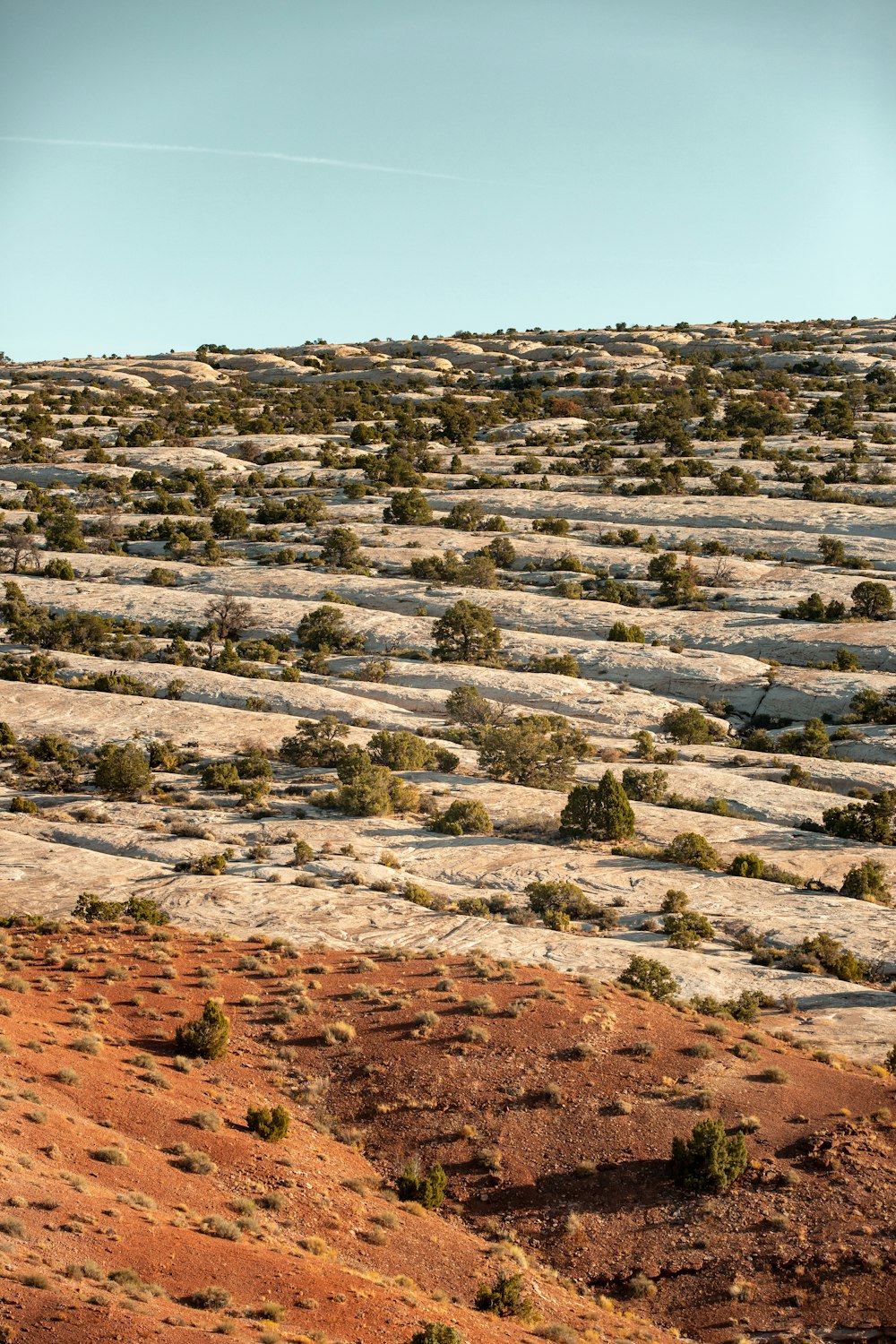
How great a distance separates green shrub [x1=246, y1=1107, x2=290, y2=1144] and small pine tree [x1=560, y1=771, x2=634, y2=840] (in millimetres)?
17426

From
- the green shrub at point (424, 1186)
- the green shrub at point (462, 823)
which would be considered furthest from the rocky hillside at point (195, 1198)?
the green shrub at point (462, 823)

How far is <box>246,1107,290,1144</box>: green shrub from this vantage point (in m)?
19.6

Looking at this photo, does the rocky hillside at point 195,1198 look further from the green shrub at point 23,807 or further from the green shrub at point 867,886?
the green shrub at point 867,886

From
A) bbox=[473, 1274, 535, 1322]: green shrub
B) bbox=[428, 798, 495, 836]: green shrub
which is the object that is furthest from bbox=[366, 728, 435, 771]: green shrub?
bbox=[473, 1274, 535, 1322]: green shrub

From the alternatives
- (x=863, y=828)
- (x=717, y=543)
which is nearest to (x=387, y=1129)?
(x=863, y=828)

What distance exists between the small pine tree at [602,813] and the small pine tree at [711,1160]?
52.3 feet

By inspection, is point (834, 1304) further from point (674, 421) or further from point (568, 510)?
point (674, 421)

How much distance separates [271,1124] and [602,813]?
18.0 meters

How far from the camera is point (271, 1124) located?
19.7 metres

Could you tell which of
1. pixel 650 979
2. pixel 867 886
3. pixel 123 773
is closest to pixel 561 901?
pixel 650 979

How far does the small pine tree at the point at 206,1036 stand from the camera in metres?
22.3

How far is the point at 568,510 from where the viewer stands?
80.7 meters

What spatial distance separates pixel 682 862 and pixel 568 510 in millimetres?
50436

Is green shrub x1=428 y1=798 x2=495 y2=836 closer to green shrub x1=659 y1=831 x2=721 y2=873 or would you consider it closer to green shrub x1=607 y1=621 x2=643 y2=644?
green shrub x1=659 y1=831 x2=721 y2=873
